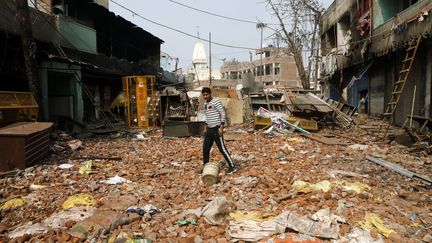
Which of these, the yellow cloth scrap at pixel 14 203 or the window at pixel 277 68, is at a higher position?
the window at pixel 277 68

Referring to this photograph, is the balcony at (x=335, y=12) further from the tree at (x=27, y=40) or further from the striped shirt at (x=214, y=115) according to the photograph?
the tree at (x=27, y=40)

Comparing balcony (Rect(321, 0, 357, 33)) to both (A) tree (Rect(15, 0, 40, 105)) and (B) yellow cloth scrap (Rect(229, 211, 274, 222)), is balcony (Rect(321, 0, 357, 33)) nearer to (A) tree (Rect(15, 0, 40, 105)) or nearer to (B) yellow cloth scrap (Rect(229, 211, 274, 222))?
(A) tree (Rect(15, 0, 40, 105))

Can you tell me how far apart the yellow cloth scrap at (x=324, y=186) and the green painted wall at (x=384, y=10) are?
11.5 m

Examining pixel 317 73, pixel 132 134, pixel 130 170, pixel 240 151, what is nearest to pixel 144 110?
pixel 132 134

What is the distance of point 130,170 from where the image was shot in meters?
7.12

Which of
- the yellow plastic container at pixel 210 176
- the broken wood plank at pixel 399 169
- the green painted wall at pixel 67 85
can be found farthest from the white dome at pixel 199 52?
the yellow plastic container at pixel 210 176

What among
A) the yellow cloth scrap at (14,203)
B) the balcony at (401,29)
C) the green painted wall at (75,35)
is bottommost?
the yellow cloth scrap at (14,203)

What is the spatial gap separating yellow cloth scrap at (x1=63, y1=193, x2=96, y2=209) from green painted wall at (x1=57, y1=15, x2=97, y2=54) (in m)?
11.3

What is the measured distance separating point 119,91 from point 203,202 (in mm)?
21313

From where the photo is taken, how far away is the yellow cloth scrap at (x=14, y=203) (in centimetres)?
500

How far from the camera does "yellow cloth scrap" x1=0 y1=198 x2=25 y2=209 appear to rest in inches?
197

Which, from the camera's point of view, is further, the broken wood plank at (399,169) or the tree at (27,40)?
the tree at (27,40)

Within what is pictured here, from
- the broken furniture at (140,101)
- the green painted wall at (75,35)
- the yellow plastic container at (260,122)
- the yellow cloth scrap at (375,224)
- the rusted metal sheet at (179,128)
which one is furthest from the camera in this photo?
the broken furniture at (140,101)

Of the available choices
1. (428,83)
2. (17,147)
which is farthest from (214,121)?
(428,83)
